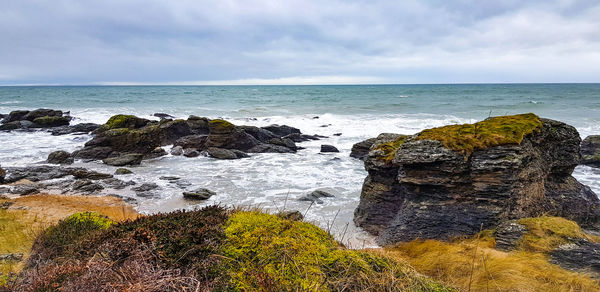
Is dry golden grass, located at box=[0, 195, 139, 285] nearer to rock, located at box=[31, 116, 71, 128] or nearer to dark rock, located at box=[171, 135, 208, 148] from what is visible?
dark rock, located at box=[171, 135, 208, 148]

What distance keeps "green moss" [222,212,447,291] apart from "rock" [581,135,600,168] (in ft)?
61.0

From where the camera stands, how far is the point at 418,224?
321 inches

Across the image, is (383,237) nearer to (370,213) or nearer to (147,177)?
(370,213)

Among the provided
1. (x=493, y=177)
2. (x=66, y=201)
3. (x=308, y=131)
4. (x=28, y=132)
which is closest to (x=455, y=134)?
(x=493, y=177)

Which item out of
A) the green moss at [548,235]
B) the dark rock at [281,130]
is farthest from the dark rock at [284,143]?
the green moss at [548,235]

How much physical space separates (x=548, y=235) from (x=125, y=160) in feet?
63.8

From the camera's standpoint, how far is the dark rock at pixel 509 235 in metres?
6.21

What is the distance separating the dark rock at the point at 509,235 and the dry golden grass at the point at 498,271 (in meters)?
0.39

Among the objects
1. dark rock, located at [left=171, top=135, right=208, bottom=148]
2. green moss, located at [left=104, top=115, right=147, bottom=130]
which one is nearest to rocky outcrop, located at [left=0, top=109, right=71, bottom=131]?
green moss, located at [left=104, top=115, right=147, bottom=130]

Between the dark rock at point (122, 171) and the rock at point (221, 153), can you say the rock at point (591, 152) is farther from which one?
the dark rock at point (122, 171)

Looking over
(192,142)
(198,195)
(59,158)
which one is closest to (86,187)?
(198,195)

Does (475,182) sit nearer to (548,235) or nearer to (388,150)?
(548,235)

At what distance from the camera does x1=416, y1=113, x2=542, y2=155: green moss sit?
8133mm

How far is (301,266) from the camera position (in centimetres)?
337
